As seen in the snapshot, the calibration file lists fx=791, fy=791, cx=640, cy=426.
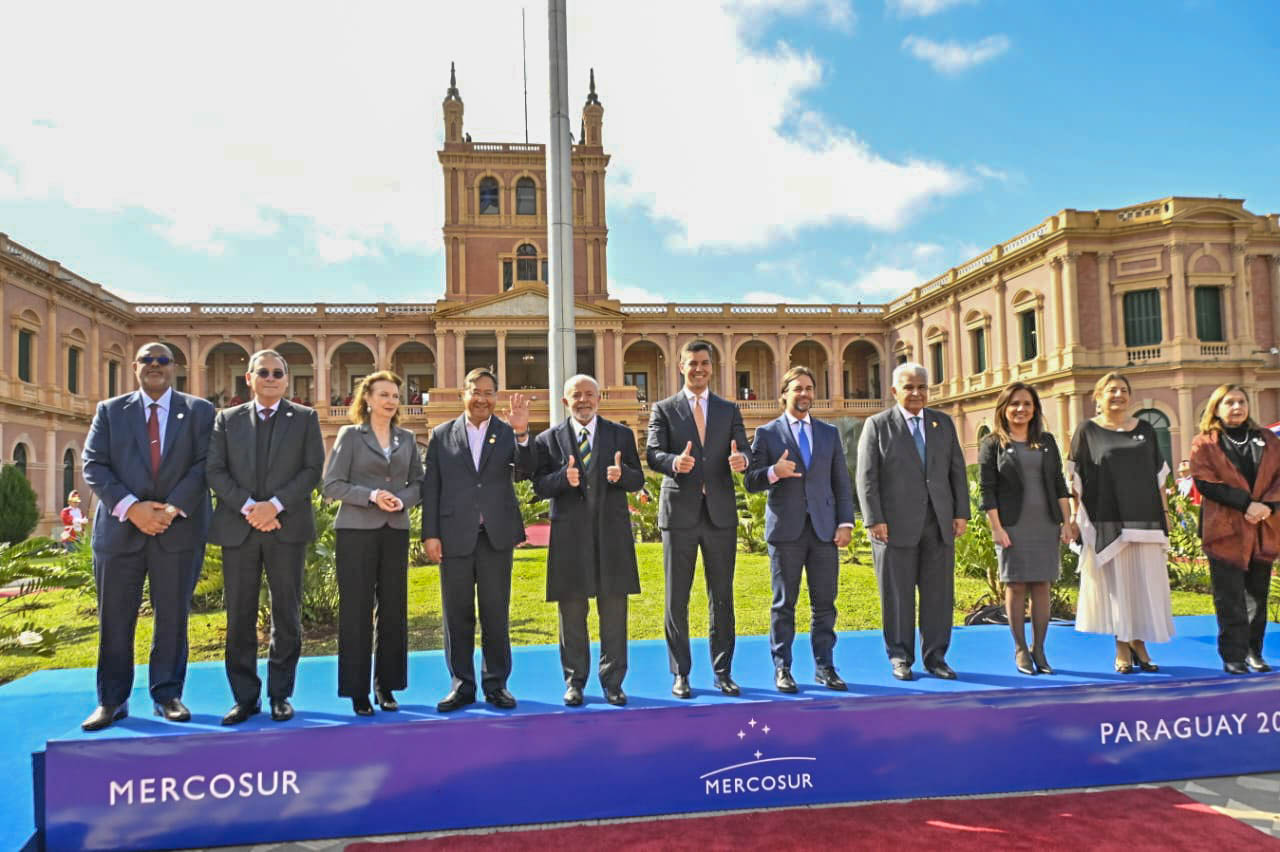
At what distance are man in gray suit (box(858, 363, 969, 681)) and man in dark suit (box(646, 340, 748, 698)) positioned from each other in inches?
34.6

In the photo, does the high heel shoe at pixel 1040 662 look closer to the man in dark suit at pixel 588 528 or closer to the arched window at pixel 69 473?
the man in dark suit at pixel 588 528

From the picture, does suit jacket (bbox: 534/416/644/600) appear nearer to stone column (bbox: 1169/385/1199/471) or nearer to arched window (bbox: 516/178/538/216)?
stone column (bbox: 1169/385/1199/471)

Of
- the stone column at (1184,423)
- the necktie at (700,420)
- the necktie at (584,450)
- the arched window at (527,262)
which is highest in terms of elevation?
the arched window at (527,262)

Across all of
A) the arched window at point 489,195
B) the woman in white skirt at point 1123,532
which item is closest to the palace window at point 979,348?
the arched window at point 489,195

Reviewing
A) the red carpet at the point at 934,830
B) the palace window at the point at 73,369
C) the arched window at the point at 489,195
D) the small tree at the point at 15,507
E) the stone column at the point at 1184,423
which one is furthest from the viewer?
the arched window at the point at 489,195

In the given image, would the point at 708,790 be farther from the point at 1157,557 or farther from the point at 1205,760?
the point at 1157,557

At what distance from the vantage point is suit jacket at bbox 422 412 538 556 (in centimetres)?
425

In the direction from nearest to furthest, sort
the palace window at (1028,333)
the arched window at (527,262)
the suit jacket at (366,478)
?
the suit jacket at (366,478)
the palace window at (1028,333)
the arched window at (527,262)

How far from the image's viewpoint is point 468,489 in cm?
429

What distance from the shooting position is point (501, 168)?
1517 inches

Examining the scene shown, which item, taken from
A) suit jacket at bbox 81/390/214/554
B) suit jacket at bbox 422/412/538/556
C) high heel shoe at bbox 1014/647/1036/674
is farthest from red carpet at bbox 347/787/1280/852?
suit jacket at bbox 81/390/214/554

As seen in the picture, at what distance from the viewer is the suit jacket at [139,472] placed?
3996 millimetres

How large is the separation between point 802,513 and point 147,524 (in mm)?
3426

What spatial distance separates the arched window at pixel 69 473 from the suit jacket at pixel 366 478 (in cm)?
2852
